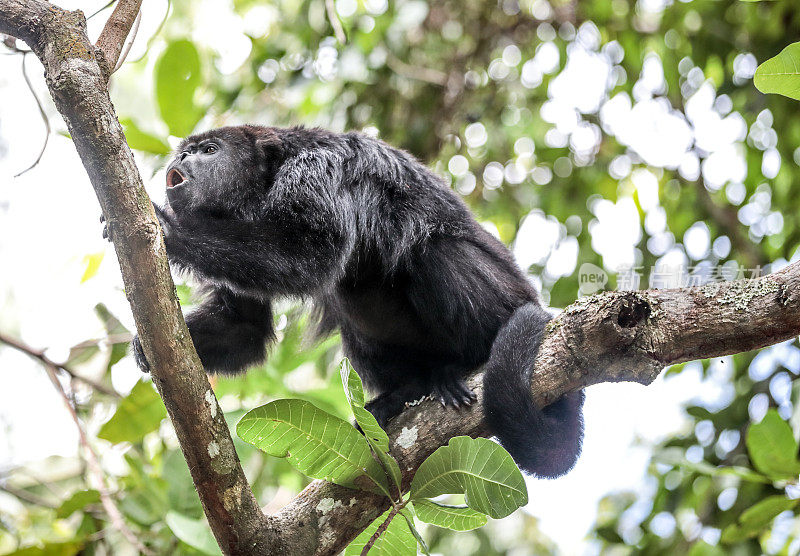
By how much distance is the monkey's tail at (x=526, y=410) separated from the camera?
2.50m

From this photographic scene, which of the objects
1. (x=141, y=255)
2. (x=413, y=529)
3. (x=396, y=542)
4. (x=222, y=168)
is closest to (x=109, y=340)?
(x=222, y=168)

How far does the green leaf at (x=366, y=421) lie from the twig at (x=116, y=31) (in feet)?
3.61

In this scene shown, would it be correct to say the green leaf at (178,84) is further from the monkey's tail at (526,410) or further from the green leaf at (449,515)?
the green leaf at (449,515)

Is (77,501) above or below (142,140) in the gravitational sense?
below

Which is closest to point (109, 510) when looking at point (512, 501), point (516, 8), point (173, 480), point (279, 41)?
point (173, 480)

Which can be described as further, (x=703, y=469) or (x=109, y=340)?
(x=109, y=340)

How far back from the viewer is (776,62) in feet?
7.04

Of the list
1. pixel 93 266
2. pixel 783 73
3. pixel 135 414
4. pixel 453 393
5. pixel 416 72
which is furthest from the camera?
pixel 416 72

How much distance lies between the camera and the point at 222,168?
3418 millimetres

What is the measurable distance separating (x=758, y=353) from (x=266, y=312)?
2.77 meters

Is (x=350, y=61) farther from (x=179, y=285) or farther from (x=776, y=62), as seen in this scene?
(x=776, y=62)

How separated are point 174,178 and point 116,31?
45.2 inches

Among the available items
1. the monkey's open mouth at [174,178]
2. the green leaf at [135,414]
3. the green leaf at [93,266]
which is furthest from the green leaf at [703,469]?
the green leaf at [93,266]

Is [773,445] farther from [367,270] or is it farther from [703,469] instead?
[367,270]
